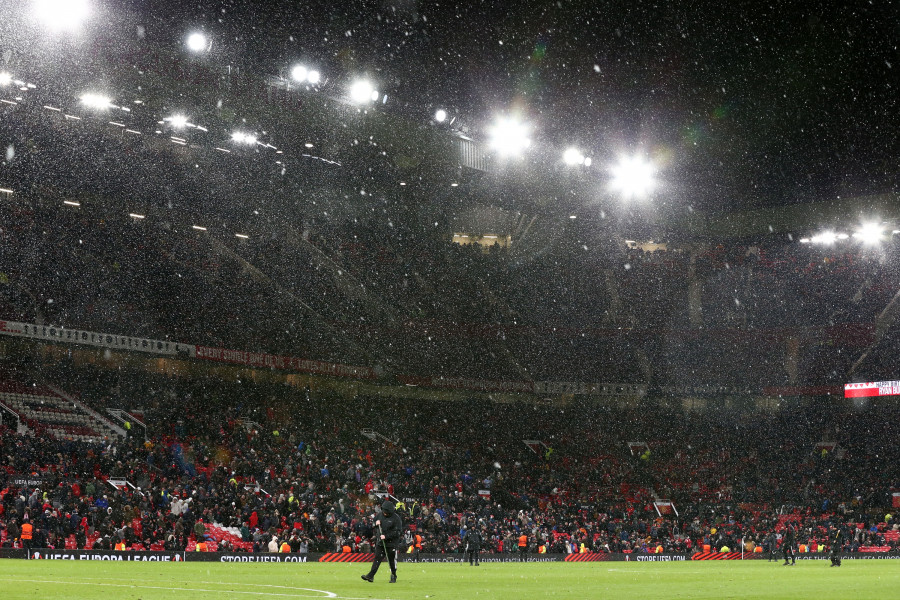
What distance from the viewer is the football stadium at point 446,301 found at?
31.0 metres

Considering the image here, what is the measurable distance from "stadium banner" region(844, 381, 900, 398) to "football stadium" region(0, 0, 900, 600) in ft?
0.54

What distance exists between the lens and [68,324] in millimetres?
41438

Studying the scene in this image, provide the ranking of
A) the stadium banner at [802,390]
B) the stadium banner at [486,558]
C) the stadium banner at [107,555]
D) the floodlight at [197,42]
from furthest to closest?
the stadium banner at [802,390] → the stadium banner at [486,558] → the floodlight at [197,42] → the stadium banner at [107,555]

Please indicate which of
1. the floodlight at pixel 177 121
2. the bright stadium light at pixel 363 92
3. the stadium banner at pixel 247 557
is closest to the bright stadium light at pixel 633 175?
the bright stadium light at pixel 363 92

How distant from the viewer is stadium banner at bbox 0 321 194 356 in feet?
130

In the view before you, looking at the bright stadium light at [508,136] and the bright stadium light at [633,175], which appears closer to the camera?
the bright stadium light at [508,136]

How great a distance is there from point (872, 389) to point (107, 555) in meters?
46.0

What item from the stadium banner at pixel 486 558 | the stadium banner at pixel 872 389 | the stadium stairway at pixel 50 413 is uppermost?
the stadium banner at pixel 872 389

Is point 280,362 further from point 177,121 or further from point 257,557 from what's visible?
point 257,557

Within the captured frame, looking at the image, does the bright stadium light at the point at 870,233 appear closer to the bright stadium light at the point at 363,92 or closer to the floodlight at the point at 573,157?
the floodlight at the point at 573,157

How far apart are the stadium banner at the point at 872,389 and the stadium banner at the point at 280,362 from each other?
29234mm

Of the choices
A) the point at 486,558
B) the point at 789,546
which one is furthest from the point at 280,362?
the point at 789,546

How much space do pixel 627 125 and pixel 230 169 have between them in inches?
853

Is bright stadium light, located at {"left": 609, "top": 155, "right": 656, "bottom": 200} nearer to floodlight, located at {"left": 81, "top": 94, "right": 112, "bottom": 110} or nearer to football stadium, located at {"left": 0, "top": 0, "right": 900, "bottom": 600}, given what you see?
football stadium, located at {"left": 0, "top": 0, "right": 900, "bottom": 600}
